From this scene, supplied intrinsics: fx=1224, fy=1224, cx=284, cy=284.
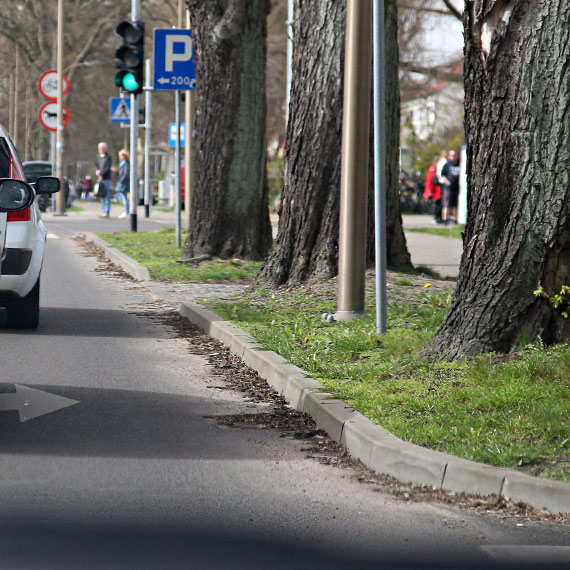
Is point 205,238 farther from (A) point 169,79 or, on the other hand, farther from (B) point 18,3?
(B) point 18,3

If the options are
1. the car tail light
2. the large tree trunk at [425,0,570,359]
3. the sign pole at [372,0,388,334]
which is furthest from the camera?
the car tail light

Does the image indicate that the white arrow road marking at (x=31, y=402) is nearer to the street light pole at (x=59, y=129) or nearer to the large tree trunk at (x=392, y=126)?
the large tree trunk at (x=392, y=126)

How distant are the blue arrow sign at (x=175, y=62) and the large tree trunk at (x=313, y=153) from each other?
6308 mm

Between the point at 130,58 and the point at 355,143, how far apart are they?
36.7 ft

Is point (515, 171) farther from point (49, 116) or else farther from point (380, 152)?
point (49, 116)

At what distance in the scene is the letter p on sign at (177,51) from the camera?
18062 millimetres

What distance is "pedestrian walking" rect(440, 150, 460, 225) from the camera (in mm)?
31000

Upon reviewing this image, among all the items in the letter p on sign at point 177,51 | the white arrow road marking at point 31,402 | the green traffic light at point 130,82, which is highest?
the letter p on sign at point 177,51

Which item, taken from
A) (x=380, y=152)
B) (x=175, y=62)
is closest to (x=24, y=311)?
(x=380, y=152)

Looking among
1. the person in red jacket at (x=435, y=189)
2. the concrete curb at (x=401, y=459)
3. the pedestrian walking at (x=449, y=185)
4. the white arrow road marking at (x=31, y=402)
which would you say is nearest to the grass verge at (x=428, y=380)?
the concrete curb at (x=401, y=459)

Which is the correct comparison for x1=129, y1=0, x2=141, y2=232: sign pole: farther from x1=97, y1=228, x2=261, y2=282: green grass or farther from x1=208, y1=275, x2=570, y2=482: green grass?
x1=208, y1=275, x2=570, y2=482: green grass

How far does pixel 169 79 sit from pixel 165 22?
1160 inches

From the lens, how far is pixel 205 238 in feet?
54.2

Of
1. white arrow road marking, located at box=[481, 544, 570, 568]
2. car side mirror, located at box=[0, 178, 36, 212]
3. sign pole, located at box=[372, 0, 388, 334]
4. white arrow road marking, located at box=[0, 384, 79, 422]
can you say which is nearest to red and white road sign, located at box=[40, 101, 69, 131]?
sign pole, located at box=[372, 0, 388, 334]
